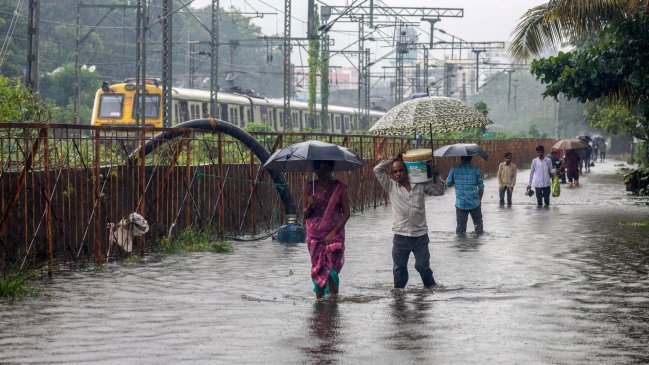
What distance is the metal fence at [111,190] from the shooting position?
42.5 feet

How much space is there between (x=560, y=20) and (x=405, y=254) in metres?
12.0

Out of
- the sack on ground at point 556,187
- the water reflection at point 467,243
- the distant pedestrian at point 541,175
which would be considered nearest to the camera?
the water reflection at point 467,243

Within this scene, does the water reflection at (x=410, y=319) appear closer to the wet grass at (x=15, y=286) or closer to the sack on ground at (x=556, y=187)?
the wet grass at (x=15, y=286)

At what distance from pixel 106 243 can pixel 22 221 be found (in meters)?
2.17

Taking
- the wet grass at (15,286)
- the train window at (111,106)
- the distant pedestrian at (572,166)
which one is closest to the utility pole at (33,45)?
the wet grass at (15,286)

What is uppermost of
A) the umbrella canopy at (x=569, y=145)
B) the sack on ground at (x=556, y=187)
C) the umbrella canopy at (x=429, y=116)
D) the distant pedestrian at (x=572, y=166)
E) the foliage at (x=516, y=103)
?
the foliage at (x=516, y=103)

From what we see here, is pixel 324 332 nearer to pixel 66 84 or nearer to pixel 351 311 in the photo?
pixel 351 311

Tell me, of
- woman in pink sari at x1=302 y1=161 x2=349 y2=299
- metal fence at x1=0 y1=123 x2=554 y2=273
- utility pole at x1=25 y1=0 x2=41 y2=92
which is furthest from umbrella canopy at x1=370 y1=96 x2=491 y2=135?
utility pole at x1=25 y1=0 x2=41 y2=92

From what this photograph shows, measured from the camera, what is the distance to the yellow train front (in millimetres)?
39125

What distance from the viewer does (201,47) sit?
104375 millimetres

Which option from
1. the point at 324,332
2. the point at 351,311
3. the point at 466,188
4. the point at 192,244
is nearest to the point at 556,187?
the point at 466,188

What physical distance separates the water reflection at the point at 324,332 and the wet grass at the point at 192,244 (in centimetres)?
551

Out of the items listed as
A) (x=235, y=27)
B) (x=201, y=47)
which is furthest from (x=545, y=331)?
(x=235, y=27)

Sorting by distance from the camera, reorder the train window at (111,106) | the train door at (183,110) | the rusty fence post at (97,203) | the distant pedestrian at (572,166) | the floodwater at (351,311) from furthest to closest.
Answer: the train door at (183,110)
the train window at (111,106)
the distant pedestrian at (572,166)
the rusty fence post at (97,203)
the floodwater at (351,311)
